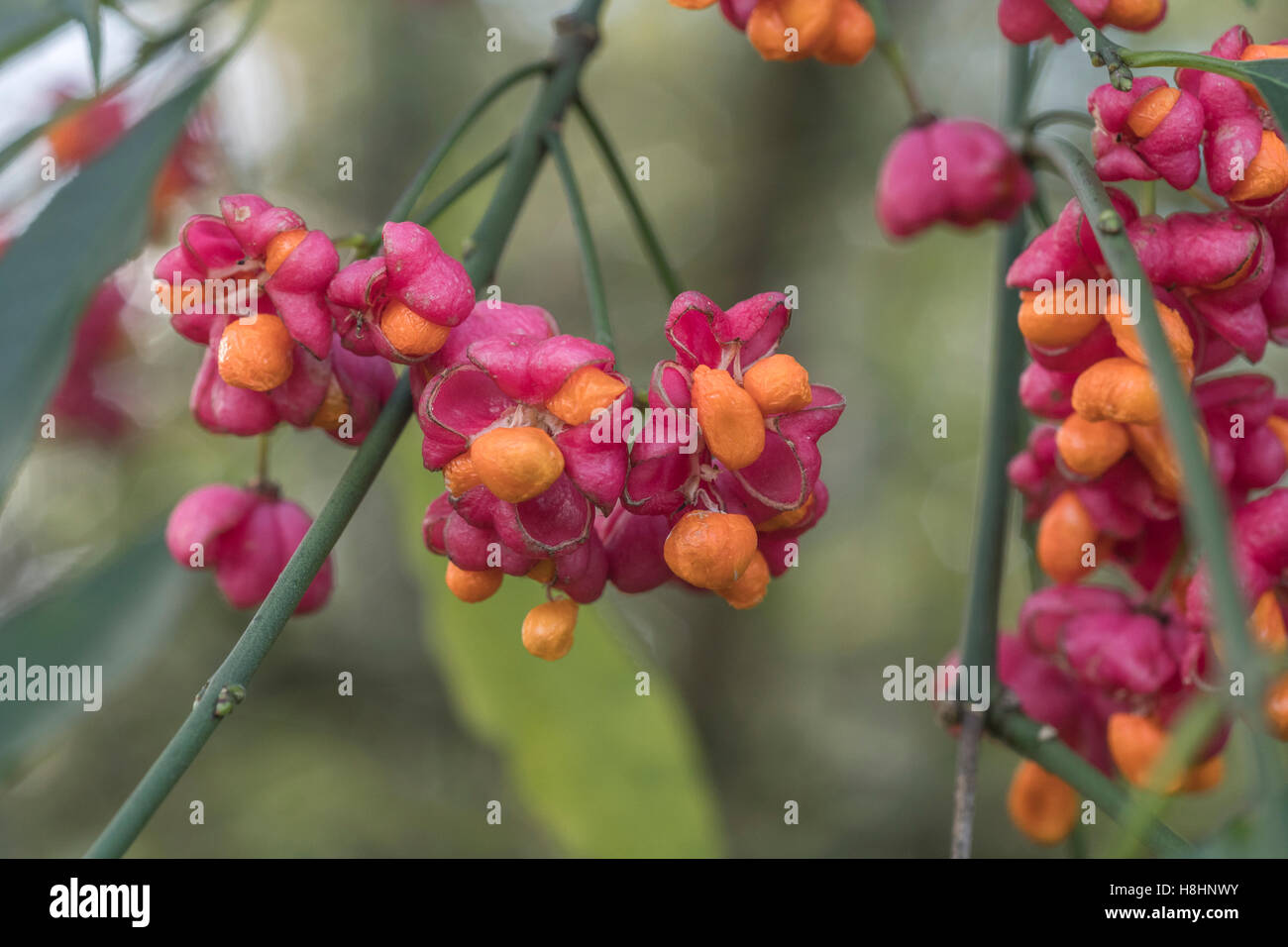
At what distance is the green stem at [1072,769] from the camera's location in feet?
1.92

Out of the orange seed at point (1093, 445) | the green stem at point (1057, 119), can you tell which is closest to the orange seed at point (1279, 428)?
the orange seed at point (1093, 445)

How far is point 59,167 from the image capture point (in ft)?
4.19

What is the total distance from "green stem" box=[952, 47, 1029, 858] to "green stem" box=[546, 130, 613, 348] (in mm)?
324

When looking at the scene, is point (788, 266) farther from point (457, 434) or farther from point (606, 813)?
point (457, 434)

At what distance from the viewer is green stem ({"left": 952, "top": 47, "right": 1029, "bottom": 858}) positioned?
30.9 inches

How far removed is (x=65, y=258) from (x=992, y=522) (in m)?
0.70

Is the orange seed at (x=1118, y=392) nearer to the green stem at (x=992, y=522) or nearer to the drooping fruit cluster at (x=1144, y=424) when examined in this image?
the drooping fruit cluster at (x=1144, y=424)

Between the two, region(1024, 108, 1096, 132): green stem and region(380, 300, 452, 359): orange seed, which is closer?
region(380, 300, 452, 359): orange seed

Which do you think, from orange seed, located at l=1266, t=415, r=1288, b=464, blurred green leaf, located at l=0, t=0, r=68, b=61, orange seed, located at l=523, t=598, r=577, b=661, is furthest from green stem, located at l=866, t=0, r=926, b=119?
blurred green leaf, located at l=0, t=0, r=68, b=61

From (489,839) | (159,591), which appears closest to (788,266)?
(489,839)

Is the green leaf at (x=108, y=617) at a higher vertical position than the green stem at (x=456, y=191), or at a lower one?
lower

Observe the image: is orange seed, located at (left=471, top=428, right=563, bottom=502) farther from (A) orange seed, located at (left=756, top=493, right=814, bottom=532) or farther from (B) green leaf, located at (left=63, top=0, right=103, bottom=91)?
(B) green leaf, located at (left=63, top=0, right=103, bottom=91)

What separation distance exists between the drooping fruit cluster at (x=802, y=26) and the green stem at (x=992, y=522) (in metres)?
0.22
